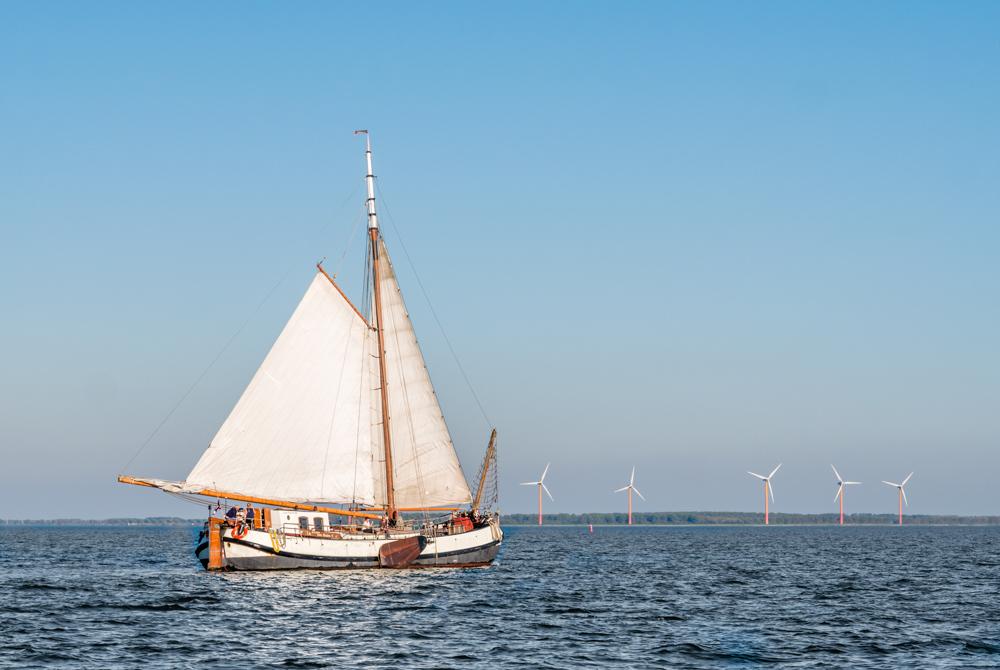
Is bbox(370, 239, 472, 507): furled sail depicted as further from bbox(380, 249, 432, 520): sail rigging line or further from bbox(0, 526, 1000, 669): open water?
bbox(0, 526, 1000, 669): open water

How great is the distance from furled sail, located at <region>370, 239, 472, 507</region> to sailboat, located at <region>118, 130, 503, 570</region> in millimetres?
70

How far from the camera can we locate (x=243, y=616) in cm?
5856

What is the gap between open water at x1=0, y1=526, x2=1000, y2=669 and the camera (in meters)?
46.0

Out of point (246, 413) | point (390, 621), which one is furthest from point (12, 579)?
point (390, 621)

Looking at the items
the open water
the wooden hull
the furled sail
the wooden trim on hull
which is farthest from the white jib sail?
the open water

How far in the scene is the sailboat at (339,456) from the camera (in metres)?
81.1

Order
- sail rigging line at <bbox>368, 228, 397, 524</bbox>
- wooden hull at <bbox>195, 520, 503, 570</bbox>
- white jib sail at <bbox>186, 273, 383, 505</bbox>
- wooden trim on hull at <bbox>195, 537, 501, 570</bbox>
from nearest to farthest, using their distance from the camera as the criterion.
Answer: wooden hull at <bbox>195, 520, 503, 570</bbox>, wooden trim on hull at <bbox>195, 537, 501, 570</bbox>, white jib sail at <bbox>186, 273, 383, 505</bbox>, sail rigging line at <bbox>368, 228, 397, 524</bbox>

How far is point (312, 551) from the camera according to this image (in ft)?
262

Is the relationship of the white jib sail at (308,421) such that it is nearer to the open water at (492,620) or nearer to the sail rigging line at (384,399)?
the sail rigging line at (384,399)

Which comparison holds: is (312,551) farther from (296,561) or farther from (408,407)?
(408,407)

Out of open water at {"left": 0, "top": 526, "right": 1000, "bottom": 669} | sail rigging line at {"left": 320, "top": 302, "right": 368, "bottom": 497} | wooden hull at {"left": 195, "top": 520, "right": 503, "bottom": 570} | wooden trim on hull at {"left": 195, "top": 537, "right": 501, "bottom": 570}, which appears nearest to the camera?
open water at {"left": 0, "top": 526, "right": 1000, "bottom": 669}

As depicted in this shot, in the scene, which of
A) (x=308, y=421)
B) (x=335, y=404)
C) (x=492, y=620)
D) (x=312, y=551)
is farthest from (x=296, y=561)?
(x=492, y=620)

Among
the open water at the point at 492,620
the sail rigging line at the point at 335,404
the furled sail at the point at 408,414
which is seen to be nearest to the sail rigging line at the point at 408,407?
the furled sail at the point at 408,414

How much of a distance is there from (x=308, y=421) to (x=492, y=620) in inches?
1213
